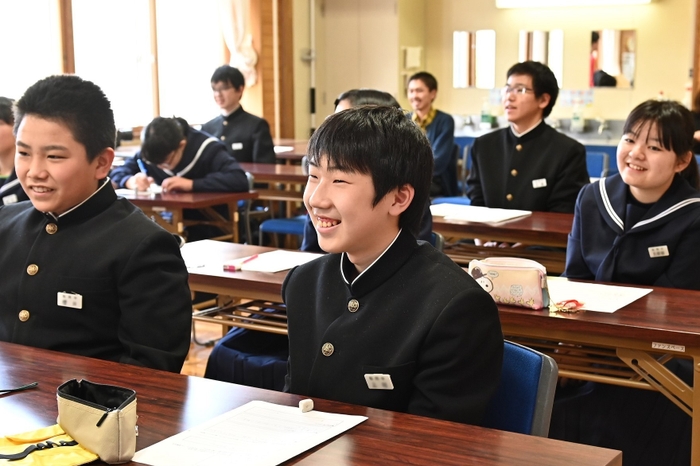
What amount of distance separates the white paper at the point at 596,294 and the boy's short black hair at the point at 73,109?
1.18 meters

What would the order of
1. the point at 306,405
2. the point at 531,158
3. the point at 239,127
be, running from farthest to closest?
1. the point at 239,127
2. the point at 531,158
3. the point at 306,405

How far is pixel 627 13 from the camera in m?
7.31

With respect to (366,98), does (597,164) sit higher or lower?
lower

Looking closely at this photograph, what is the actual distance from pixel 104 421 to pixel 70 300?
2.43ft

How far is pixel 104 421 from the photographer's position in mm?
1165

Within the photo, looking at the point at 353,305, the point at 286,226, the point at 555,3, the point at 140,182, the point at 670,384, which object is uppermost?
the point at 555,3

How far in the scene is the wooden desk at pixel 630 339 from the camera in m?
2.09

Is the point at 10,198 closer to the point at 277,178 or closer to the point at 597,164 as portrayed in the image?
the point at 277,178

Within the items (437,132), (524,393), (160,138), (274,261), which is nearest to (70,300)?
(524,393)

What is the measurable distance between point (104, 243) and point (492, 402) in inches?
32.8

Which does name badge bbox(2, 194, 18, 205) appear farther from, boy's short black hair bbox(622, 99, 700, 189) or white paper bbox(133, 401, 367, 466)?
white paper bbox(133, 401, 367, 466)

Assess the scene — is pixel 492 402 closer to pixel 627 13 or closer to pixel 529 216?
pixel 529 216

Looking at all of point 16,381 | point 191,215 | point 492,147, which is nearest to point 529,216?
point 492,147

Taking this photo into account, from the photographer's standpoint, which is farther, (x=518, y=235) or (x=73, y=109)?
(x=518, y=235)
